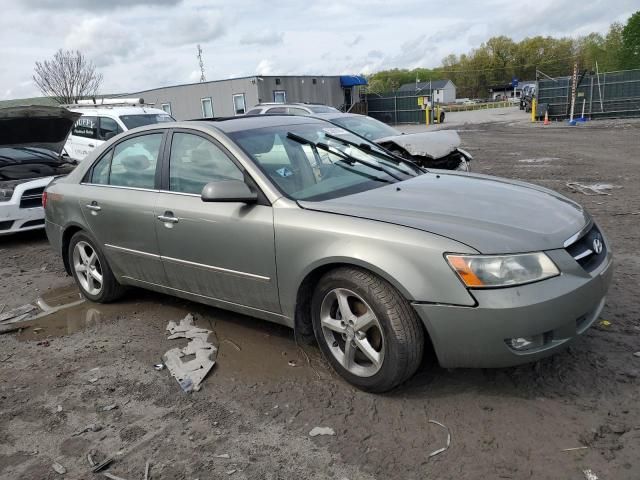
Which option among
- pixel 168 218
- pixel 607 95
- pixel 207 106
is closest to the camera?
pixel 168 218

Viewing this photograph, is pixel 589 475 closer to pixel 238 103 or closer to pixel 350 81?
pixel 238 103

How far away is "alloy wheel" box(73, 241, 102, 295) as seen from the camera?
4953mm

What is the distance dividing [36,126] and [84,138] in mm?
4785

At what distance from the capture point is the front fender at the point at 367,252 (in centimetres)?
275

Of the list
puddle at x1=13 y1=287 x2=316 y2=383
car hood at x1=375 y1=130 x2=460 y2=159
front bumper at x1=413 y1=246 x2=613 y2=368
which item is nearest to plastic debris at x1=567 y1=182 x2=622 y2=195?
car hood at x1=375 y1=130 x2=460 y2=159

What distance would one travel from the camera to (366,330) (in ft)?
10.1

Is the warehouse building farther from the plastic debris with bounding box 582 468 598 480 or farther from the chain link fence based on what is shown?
the plastic debris with bounding box 582 468 598 480

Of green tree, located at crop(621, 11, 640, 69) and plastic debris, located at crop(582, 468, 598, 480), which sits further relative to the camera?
green tree, located at crop(621, 11, 640, 69)

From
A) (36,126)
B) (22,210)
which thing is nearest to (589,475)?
(22,210)

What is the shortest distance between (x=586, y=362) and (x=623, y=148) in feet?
42.2

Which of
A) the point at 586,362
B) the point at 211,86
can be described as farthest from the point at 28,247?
the point at 211,86

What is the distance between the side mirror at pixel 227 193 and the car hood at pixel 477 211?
1.32ft

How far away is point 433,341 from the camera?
2.84 m

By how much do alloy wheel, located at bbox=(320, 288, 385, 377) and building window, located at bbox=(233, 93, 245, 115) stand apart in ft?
91.2
